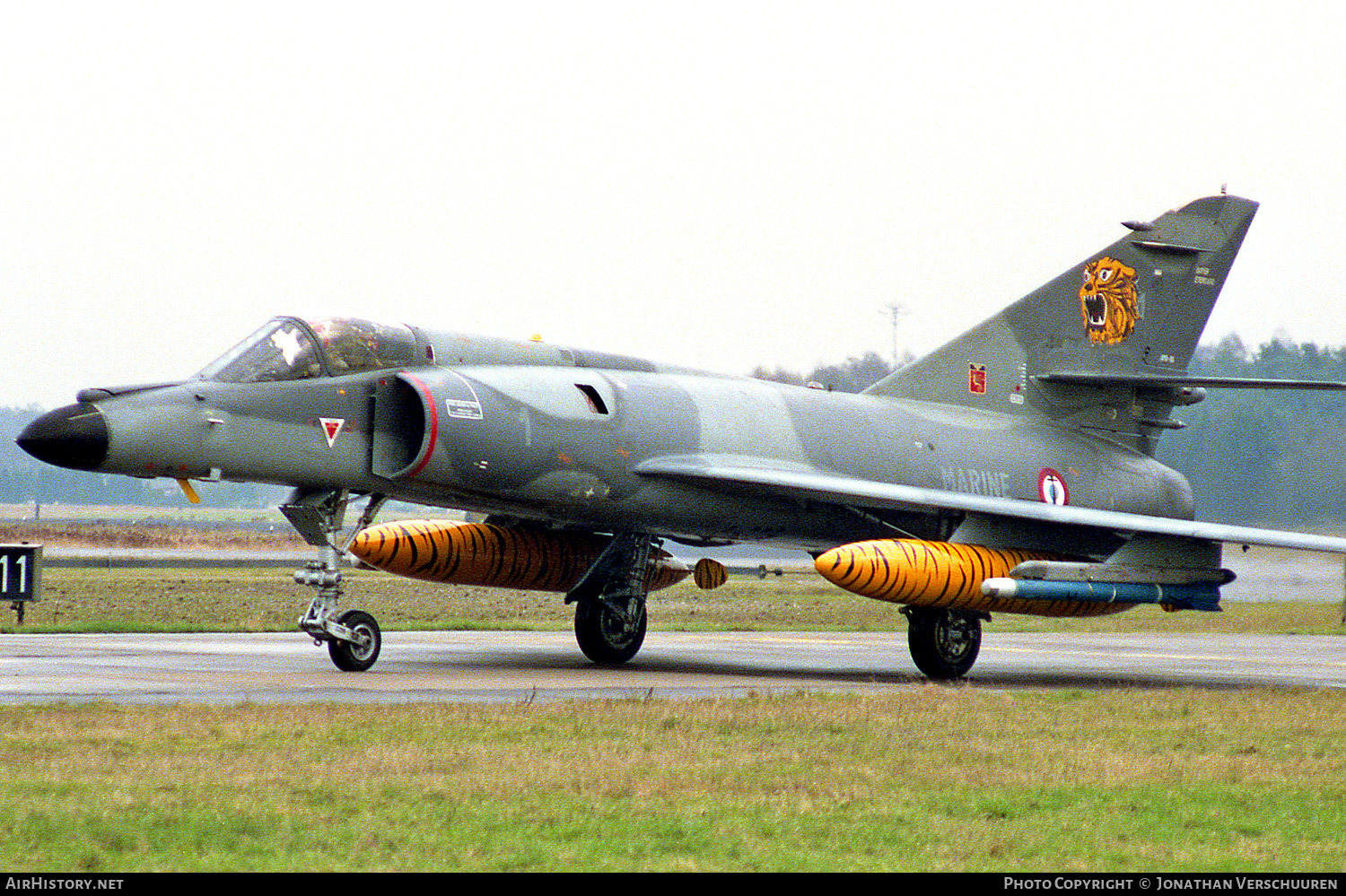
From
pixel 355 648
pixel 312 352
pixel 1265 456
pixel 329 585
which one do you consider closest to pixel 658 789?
pixel 329 585

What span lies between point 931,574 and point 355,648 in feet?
17.6

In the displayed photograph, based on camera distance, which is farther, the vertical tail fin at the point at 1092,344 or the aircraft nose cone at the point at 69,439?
the vertical tail fin at the point at 1092,344

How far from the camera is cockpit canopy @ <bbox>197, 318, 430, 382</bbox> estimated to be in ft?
45.2

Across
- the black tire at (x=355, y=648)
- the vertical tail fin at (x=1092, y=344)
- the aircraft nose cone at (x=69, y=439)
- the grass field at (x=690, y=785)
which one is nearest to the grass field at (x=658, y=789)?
the grass field at (x=690, y=785)

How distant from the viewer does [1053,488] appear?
60.9 feet

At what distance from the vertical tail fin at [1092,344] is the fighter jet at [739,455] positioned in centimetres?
3

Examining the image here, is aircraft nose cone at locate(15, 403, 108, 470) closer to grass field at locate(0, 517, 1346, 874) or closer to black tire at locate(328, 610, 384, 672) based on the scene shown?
black tire at locate(328, 610, 384, 672)

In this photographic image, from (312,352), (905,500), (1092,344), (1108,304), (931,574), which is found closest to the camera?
(312,352)

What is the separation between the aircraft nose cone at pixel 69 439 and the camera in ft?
40.9

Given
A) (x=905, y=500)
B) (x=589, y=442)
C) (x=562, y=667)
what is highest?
(x=589, y=442)

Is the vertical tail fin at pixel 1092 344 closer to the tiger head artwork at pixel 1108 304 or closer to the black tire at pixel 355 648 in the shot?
the tiger head artwork at pixel 1108 304

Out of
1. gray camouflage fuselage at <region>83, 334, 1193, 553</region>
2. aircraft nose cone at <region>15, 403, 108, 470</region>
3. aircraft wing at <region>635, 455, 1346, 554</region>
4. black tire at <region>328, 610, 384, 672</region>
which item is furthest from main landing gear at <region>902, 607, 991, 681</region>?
aircraft nose cone at <region>15, 403, 108, 470</region>

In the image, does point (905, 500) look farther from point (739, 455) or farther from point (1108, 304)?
point (1108, 304)

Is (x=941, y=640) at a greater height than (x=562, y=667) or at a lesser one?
greater
